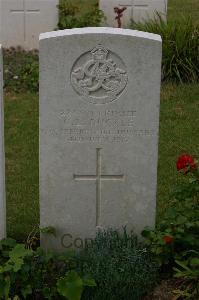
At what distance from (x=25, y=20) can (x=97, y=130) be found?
698cm

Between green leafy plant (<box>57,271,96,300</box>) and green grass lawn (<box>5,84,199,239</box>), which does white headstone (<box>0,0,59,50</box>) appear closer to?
green grass lawn (<box>5,84,199,239</box>)

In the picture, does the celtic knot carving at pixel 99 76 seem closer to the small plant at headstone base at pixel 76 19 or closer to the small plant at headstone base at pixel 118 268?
the small plant at headstone base at pixel 118 268

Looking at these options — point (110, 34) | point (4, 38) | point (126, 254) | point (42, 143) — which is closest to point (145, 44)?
point (110, 34)

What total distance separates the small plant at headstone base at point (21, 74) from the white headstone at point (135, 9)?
167 cm

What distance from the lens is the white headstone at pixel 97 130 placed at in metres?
4.82

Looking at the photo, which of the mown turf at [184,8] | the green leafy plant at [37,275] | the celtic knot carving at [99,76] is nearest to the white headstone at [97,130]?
the celtic knot carving at [99,76]

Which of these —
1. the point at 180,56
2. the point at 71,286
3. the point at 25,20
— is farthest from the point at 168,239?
the point at 25,20

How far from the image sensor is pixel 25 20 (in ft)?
38.0

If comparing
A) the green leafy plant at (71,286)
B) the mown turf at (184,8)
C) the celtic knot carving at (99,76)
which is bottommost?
the green leafy plant at (71,286)

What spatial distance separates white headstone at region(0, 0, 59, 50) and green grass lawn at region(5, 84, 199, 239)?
2.39m

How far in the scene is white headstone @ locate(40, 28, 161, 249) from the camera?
4824 mm

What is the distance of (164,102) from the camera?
9.19 meters

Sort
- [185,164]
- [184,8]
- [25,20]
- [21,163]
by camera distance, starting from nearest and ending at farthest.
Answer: [185,164], [21,163], [25,20], [184,8]

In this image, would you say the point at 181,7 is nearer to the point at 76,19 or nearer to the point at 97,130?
the point at 76,19
